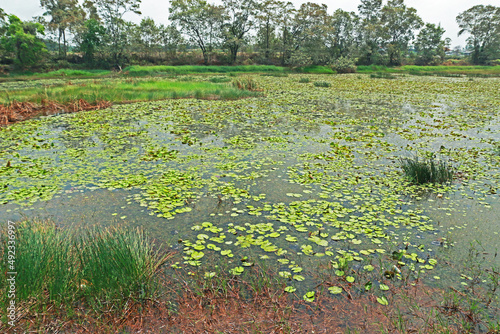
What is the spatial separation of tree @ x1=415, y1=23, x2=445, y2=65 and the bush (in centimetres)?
2291

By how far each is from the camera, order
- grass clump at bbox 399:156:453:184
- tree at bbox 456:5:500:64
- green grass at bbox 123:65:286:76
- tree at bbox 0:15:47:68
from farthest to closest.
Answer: tree at bbox 456:5:500:64 → tree at bbox 0:15:47:68 → green grass at bbox 123:65:286:76 → grass clump at bbox 399:156:453:184

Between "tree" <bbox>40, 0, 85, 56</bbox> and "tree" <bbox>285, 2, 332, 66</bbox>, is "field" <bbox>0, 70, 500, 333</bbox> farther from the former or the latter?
"tree" <bbox>40, 0, 85, 56</bbox>

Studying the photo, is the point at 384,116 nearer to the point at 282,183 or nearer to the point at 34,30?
the point at 282,183

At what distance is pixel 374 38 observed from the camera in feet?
172

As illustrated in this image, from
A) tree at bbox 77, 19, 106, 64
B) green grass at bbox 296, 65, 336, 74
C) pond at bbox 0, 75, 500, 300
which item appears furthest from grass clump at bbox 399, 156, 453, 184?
tree at bbox 77, 19, 106, 64

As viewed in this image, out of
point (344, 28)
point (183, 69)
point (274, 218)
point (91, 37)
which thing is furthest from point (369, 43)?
point (274, 218)

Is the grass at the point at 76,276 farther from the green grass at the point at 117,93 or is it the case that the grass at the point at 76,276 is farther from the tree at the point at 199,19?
the tree at the point at 199,19

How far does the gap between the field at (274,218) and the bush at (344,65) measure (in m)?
33.9

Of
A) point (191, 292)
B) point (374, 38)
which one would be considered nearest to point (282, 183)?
point (191, 292)

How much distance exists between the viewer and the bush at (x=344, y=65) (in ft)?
134

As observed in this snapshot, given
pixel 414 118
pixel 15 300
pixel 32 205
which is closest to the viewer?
pixel 15 300

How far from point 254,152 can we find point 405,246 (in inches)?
182

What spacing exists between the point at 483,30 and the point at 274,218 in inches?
2898

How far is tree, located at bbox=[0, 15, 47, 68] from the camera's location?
37562 millimetres
